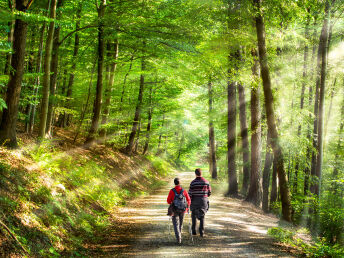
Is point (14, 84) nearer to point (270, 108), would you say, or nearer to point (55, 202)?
point (55, 202)

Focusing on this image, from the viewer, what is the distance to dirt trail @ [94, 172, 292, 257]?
614cm

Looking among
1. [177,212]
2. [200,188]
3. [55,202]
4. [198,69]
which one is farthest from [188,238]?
[198,69]

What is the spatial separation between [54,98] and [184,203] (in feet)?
23.9

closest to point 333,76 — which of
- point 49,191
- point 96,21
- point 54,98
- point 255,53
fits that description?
point 255,53

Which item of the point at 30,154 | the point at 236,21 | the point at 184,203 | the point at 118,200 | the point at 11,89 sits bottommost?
the point at 118,200

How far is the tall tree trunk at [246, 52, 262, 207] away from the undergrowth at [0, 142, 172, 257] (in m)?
6.42

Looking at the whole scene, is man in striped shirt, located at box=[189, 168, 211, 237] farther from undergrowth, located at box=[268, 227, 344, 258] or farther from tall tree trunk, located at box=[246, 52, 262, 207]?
tall tree trunk, located at box=[246, 52, 262, 207]

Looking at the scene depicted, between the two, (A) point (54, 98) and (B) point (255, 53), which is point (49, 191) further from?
(B) point (255, 53)

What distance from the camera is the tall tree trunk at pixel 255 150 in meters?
12.1

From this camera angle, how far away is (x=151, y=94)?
1939 centimetres

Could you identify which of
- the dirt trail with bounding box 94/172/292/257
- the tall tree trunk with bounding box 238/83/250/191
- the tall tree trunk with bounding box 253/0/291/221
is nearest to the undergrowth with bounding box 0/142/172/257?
the dirt trail with bounding box 94/172/292/257

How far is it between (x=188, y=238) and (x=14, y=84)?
6385mm

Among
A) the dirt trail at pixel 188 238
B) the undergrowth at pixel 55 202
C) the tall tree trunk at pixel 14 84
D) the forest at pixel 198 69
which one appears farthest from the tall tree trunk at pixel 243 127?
the tall tree trunk at pixel 14 84

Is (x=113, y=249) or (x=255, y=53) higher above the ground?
(x=255, y=53)
